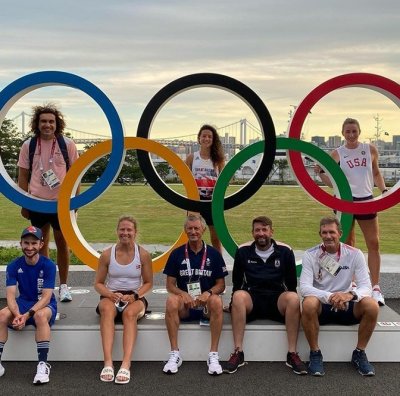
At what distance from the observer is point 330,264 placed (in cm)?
403

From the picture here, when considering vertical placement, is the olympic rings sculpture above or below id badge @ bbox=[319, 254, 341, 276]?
above

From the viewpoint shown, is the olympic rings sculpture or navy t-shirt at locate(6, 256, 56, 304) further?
the olympic rings sculpture

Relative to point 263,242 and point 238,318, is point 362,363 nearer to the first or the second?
point 238,318

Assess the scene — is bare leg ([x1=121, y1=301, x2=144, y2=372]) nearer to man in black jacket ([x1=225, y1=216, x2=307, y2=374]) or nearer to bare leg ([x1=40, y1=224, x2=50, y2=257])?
man in black jacket ([x1=225, y1=216, x2=307, y2=374])

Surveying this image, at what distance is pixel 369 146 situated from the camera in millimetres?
4988

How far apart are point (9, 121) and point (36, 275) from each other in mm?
45443

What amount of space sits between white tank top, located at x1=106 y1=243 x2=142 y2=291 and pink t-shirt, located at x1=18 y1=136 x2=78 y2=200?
1133 mm

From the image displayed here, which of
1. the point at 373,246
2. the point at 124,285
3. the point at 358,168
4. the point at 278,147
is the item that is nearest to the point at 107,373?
the point at 124,285

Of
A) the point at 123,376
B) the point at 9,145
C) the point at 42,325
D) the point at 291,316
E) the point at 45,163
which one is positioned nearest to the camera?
the point at 123,376

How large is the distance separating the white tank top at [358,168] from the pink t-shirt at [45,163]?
2.34 metres

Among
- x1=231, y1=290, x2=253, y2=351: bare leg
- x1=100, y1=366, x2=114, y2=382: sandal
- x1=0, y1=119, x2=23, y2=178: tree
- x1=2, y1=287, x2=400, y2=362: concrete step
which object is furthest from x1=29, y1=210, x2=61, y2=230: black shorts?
x1=0, y1=119, x2=23, y2=178: tree

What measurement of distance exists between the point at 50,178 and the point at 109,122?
2.28 feet

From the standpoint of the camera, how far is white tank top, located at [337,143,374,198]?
496 centimetres

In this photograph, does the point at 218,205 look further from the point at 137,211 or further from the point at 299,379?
the point at 137,211
